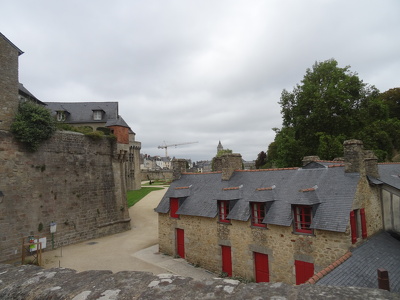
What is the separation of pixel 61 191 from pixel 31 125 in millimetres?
4370

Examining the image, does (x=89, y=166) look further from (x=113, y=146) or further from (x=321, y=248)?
(x=321, y=248)

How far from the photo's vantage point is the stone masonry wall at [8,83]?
13492 millimetres

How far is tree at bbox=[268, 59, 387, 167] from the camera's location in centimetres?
Answer: 2036

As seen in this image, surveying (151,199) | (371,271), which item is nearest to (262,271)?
(371,271)

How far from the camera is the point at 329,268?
6973 mm

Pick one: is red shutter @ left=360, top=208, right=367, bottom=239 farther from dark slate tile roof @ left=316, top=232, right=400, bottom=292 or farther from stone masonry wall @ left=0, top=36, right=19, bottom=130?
stone masonry wall @ left=0, top=36, right=19, bottom=130

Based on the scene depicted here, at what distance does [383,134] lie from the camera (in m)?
19.3

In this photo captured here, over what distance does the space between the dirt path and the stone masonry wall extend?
7614 millimetres

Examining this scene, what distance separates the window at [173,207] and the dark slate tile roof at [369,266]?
8.46 m

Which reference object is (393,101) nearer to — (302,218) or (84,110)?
(302,218)

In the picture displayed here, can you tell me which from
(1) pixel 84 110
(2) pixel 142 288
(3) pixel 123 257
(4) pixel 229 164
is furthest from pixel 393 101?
(2) pixel 142 288

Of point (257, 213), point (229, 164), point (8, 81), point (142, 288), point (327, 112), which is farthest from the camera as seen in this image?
point (327, 112)

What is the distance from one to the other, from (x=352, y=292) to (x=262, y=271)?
8.94 meters

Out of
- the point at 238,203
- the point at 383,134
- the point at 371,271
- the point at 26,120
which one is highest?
the point at 26,120
